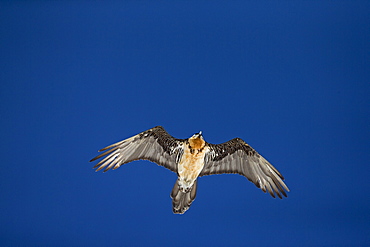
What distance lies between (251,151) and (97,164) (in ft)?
8.88

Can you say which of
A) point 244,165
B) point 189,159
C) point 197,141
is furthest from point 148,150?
point 244,165

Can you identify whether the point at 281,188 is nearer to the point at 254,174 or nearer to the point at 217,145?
the point at 254,174

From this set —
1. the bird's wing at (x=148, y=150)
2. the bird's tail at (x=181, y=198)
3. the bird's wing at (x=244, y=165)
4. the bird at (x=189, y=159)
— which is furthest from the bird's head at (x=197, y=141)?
the bird's tail at (x=181, y=198)

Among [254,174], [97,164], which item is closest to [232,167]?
[254,174]

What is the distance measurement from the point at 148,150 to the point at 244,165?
1755 millimetres

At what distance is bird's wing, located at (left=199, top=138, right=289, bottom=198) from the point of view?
5824 millimetres

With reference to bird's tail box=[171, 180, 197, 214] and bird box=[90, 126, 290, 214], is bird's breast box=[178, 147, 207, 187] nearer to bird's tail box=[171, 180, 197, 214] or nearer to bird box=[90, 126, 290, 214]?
bird box=[90, 126, 290, 214]

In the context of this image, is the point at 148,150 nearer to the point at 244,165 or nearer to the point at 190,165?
the point at 190,165

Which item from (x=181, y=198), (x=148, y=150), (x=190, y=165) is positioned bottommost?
(x=181, y=198)

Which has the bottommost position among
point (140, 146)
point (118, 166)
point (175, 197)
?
point (175, 197)

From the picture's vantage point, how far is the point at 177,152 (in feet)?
18.7

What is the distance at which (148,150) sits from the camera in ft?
19.2

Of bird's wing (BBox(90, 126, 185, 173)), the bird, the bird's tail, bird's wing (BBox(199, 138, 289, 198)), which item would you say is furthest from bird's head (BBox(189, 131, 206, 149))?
the bird's tail

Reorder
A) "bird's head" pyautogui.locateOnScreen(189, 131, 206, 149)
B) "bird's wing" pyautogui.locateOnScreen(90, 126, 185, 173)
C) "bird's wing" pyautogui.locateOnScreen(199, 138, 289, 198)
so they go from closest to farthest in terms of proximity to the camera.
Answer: "bird's head" pyautogui.locateOnScreen(189, 131, 206, 149) < "bird's wing" pyautogui.locateOnScreen(90, 126, 185, 173) < "bird's wing" pyautogui.locateOnScreen(199, 138, 289, 198)
